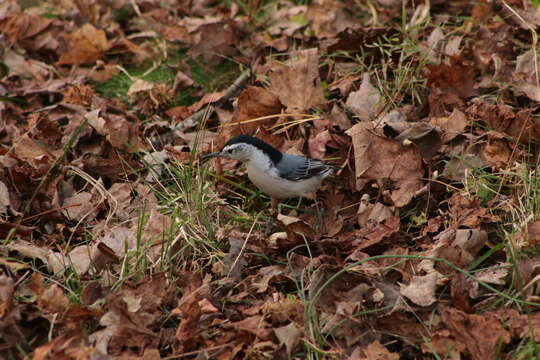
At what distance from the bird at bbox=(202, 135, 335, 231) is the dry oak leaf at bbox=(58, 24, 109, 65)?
2.19 m

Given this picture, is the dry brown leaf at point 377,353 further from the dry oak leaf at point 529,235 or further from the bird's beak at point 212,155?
the bird's beak at point 212,155

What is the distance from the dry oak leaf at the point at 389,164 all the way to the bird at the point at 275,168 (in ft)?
0.96

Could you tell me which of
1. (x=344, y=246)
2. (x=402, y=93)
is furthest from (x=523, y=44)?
(x=344, y=246)

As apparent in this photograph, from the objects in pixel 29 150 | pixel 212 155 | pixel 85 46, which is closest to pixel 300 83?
pixel 212 155

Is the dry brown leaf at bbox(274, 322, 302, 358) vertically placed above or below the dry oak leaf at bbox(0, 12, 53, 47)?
below

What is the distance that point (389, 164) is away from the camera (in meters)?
4.35

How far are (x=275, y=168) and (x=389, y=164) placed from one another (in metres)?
0.74

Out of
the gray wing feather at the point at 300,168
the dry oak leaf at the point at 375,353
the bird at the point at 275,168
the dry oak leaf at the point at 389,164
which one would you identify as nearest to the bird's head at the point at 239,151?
the bird at the point at 275,168

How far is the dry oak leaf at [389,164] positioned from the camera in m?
4.29

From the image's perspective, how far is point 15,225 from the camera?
4.04 metres

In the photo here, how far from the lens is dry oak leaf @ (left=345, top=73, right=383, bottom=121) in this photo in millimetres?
4965

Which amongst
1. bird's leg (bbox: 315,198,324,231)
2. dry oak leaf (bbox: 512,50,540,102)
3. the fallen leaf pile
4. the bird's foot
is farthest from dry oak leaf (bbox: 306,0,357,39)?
the bird's foot

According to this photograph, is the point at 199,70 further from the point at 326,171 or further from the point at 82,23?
the point at 326,171

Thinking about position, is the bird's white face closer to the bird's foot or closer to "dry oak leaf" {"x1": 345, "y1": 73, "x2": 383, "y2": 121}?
the bird's foot
